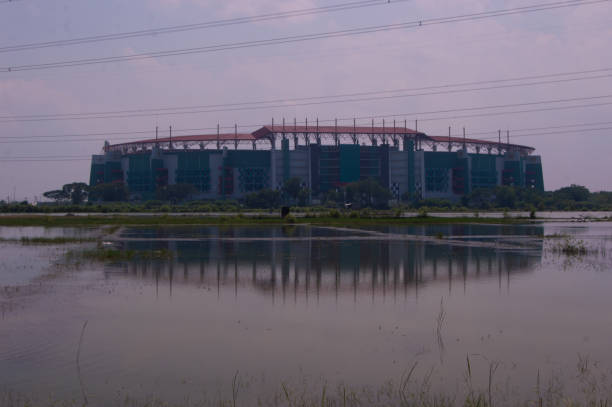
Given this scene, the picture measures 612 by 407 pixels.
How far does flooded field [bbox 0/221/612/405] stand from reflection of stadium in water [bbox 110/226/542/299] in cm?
9

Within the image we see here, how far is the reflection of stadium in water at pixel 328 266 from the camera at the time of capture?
1440 cm

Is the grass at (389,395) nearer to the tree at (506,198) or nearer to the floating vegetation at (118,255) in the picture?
the floating vegetation at (118,255)

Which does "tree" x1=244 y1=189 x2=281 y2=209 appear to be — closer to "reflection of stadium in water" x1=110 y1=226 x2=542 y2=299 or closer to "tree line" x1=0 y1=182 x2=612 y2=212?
"tree line" x1=0 y1=182 x2=612 y2=212

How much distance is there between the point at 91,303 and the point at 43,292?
2.02 meters

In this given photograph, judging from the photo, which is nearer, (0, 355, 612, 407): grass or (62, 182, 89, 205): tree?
(0, 355, 612, 407): grass

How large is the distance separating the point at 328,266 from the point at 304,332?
338 inches

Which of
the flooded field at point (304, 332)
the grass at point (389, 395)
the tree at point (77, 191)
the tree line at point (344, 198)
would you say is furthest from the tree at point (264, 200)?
the grass at point (389, 395)

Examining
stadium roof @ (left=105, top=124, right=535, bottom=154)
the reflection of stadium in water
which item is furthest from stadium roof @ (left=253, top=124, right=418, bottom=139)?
the reflection of stadium in water

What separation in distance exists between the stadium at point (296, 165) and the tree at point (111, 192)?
222 inches

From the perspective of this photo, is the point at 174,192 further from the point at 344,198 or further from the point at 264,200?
the point at 344,198

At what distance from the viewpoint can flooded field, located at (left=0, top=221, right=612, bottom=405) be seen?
706cm

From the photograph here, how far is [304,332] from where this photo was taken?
9.51 metres

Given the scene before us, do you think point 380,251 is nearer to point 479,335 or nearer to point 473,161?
point 479,335

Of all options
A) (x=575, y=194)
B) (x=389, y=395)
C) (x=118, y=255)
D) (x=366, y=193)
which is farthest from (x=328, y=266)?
(x=575, y=194)
